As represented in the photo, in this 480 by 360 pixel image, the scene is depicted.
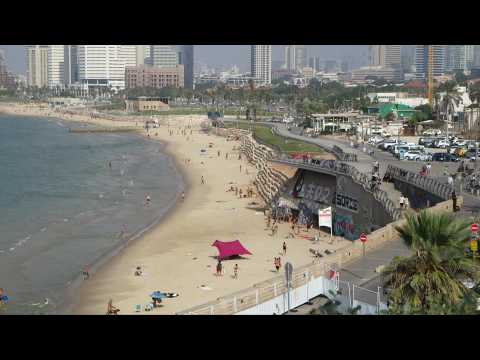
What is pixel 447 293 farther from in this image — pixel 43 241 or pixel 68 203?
pixel 68 203

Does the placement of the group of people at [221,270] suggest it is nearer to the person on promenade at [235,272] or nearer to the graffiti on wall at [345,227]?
the person on promenade at [235,272]

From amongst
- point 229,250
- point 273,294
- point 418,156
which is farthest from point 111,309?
point 418,156

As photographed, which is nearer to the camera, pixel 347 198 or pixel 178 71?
pixel 347 198

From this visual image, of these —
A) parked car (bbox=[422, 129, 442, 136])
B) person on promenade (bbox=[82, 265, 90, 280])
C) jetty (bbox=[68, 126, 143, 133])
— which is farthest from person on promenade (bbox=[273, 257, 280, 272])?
jetty (bbox=[68, 126, 143, 133])

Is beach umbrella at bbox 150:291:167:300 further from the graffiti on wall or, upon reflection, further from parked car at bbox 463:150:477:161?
parked car at bbox 463:150:477:161

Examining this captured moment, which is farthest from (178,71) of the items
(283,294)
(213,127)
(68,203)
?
(283,294)
